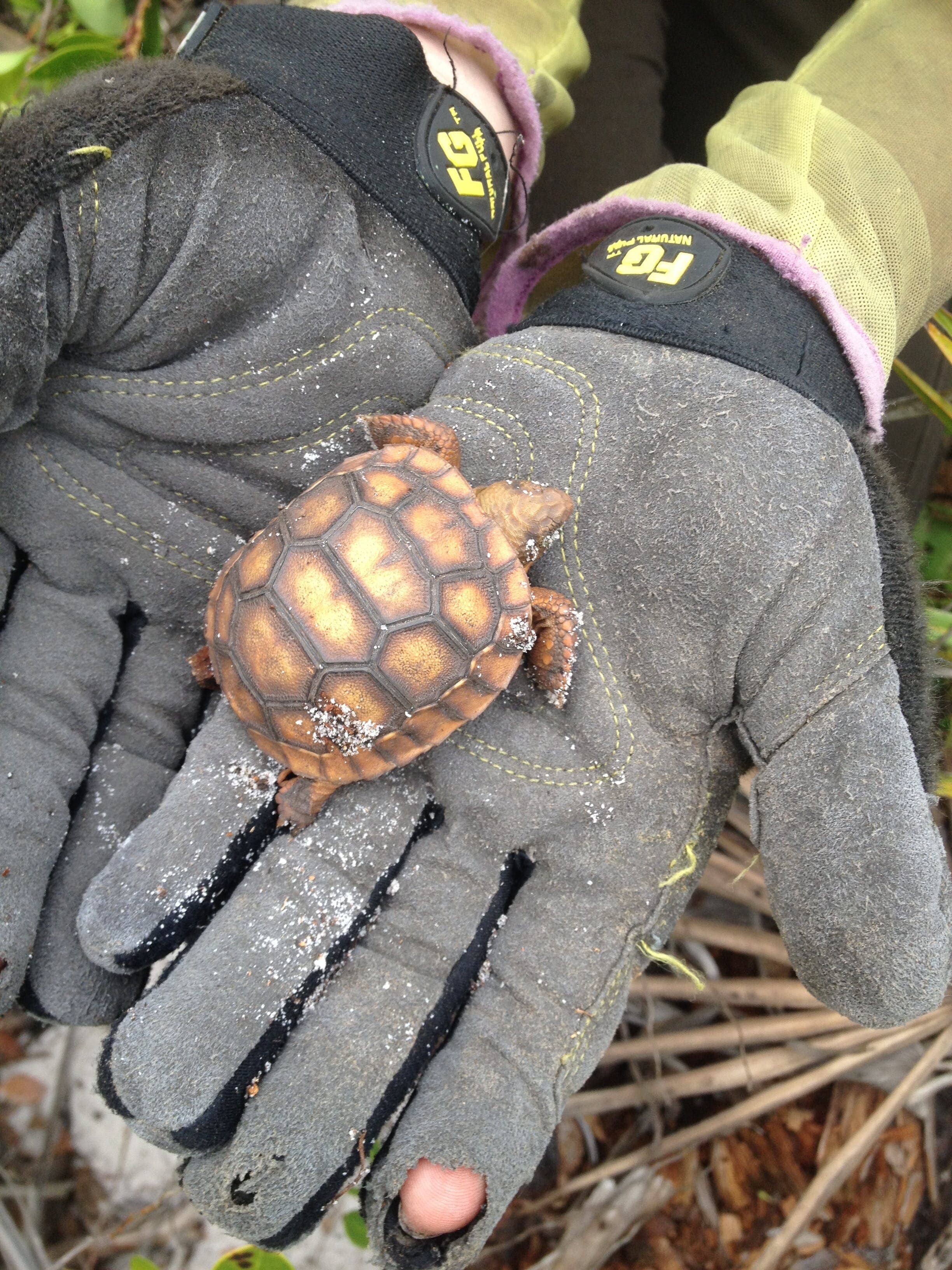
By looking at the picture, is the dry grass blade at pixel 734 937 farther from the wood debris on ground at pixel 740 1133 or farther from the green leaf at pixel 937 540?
the green leaf at pixel 937 540

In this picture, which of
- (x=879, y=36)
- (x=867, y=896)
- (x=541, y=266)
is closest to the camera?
(x=867, y=896)

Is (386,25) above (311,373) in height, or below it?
above

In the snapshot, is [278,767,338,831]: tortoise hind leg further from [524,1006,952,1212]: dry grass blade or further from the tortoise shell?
[524,1006,952,1212]: dry grass blade

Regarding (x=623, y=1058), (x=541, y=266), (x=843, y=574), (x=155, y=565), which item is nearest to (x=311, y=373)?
(x=155, y=565)

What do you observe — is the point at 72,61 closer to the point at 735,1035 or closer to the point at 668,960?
the point at 668,960

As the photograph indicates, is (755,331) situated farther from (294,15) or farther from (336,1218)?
(336,1218)

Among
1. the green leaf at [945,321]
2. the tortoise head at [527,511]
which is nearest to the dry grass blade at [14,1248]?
the tortoise head at [527,511]

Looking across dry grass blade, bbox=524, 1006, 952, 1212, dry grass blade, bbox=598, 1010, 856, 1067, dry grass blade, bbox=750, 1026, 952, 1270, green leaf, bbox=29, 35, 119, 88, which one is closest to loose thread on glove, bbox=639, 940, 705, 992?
dry grass blade, bbox=598, 1010, 856, 1067
